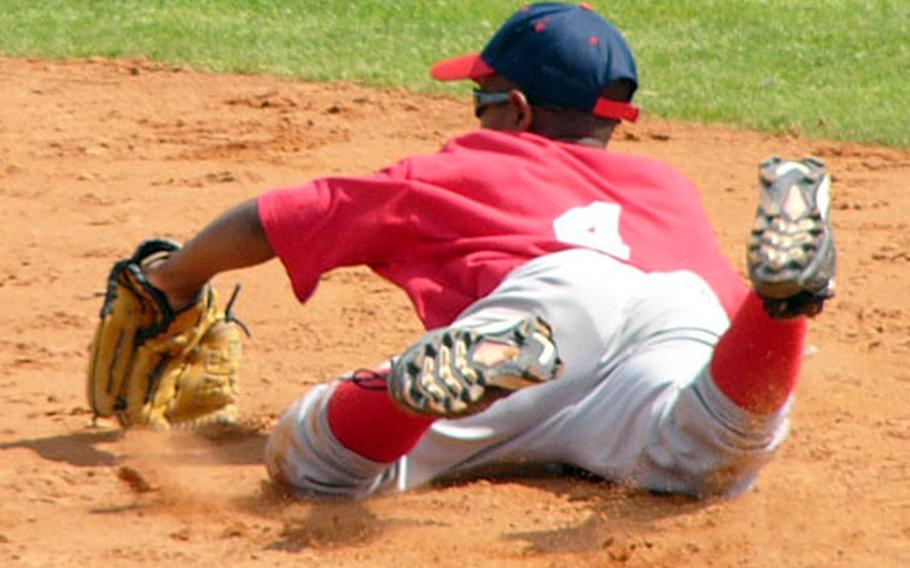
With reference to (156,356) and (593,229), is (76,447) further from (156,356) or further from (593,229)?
(593,229)

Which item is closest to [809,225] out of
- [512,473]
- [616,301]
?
[616,301]

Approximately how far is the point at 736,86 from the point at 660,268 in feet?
15.8

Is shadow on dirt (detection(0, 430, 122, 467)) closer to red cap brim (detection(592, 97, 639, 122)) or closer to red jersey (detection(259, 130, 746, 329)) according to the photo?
red jersey (detection(259, 130, 746, 329))

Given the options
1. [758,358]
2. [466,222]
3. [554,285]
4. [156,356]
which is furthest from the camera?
[156,356]

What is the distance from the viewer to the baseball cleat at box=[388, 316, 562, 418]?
134 inches

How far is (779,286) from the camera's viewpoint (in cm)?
342

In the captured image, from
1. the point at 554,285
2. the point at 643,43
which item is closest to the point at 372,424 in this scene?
the point at 554,285

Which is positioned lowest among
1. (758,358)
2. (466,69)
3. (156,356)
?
(156,356)

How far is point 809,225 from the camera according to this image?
347cm

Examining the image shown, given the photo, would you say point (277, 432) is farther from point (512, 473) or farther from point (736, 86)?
point (736, 86)

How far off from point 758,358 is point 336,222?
945mm

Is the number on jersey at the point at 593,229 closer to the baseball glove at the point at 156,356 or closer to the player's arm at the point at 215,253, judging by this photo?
the player's arm at the point at 215,253

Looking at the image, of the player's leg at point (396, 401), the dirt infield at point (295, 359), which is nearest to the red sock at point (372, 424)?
the player's leg at point (396, 401)

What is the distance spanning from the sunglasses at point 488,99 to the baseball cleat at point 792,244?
910 mm
